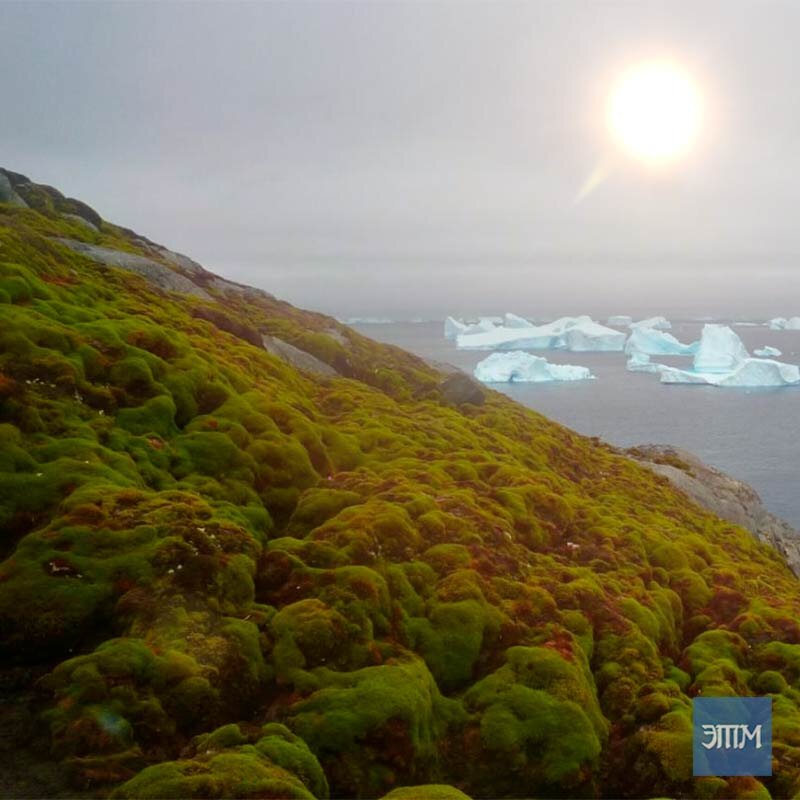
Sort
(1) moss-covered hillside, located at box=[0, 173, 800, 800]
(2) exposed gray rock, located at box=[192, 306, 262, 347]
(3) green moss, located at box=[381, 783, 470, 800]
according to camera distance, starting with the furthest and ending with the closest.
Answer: (2) exposed gray rock, located at box=[192, 306, 262, 347], (1) moss-covered hillside, located at box=[0, 173, 800, 800], (3) green moss, located at box=[381, 783, 470, 800]

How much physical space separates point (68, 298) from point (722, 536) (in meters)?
29.1

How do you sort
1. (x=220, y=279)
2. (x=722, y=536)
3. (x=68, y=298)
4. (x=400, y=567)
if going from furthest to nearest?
(x=220, y=279)
(x=722, y=536)
(x=68, y=298)
(x=400, y=567)

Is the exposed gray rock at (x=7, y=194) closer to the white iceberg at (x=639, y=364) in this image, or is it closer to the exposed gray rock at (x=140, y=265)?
the exposed gray rock at (x=140, y=265)

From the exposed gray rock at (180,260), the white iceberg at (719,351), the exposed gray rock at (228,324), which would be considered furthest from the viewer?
the white iceberg at (719,351)

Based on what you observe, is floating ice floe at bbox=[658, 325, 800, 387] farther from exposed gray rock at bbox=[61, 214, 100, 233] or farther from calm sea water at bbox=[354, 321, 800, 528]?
exposed gray rock at bbox=[61, 214, 100, 233]

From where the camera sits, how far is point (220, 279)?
4841 centimetres

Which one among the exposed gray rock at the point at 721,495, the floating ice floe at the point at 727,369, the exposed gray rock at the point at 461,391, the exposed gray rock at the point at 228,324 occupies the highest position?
the floating ice floe at the point at 727,369

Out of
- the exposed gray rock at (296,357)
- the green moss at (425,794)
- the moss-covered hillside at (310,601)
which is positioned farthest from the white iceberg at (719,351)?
the green moss at (425,794)

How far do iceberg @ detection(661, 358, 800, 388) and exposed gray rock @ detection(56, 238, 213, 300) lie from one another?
143215 mm

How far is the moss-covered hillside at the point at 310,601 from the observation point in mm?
10953

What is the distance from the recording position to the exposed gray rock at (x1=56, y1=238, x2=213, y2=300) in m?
35.1

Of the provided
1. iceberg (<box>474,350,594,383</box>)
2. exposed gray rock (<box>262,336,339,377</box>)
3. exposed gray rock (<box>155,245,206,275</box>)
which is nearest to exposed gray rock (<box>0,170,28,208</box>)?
exposed gray rock (<box>155,245,206,275</box>)

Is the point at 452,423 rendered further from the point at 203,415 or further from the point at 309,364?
the point at 203,415

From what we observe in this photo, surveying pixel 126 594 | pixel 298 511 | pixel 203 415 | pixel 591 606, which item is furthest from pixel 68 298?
pixel 591 606
